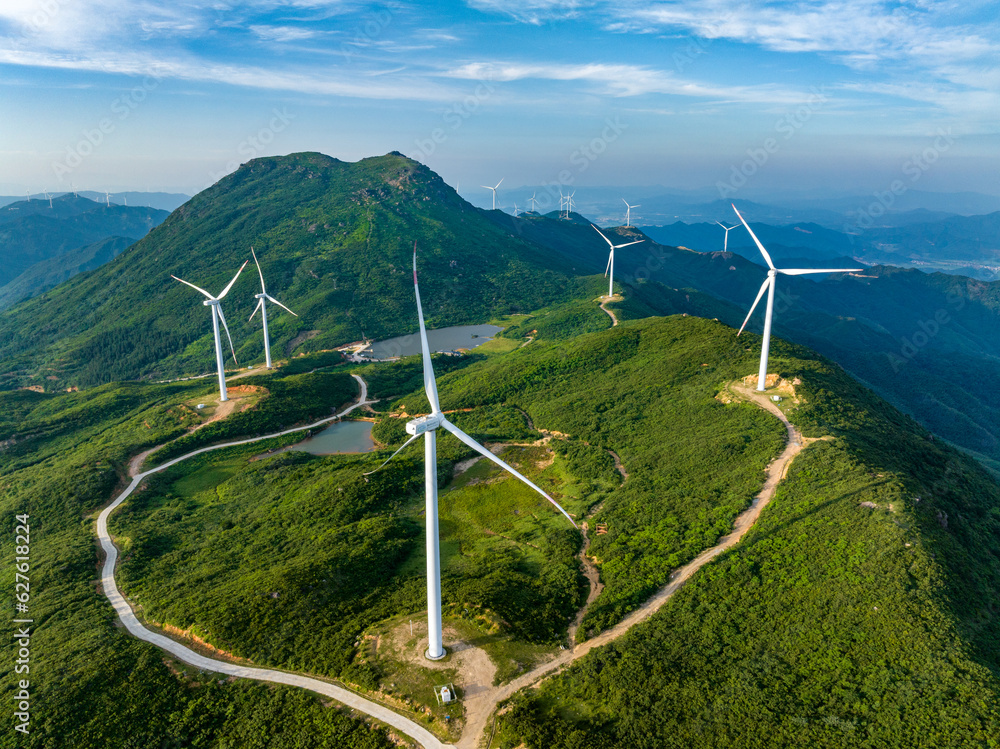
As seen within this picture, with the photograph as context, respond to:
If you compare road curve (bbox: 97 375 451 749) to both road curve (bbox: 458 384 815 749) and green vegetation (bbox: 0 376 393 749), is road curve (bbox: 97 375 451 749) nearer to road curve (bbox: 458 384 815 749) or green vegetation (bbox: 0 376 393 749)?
green vegetation (bbox: 0 376 393 749)

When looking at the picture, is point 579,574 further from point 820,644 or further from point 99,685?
point 99,685

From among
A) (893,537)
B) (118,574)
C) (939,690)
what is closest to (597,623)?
(939,690)

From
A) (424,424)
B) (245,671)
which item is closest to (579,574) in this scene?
(424,424)

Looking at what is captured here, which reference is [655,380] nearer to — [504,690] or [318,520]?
[318,520]

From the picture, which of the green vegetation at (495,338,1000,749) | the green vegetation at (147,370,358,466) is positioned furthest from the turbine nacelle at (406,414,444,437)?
the green vegetation at (147,370,358,466)

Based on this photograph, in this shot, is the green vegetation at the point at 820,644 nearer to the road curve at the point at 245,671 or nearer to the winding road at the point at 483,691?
the winding road at the point at 483,691

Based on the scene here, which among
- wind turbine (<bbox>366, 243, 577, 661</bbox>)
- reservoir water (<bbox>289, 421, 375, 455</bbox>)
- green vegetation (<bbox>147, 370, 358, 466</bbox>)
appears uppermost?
wind turbine (<bbox>366, 243, 577, 661</bbox>)
